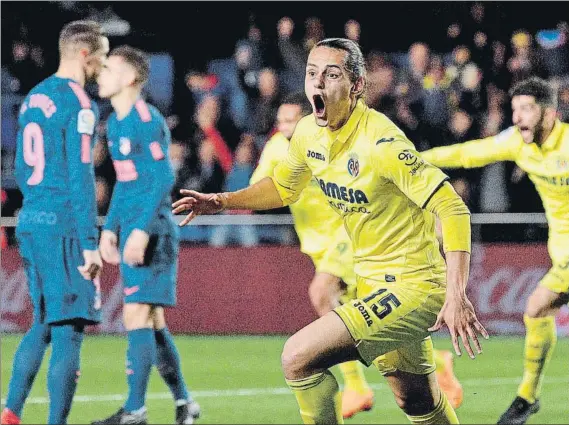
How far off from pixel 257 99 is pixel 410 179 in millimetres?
8720

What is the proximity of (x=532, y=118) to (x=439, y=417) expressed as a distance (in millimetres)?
3073

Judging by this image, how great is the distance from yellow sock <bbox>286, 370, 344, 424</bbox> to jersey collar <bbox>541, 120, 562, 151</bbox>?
3406 millimetres

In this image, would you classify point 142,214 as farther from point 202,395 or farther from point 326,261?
point 202,395

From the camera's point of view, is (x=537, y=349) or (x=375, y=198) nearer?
(x=375, y=198)

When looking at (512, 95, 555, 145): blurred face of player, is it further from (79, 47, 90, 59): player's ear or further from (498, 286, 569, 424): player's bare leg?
(79, 47, 90, 59): player's ear

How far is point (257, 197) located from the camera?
5.60 meters

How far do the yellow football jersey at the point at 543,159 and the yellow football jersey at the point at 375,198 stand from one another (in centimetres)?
266

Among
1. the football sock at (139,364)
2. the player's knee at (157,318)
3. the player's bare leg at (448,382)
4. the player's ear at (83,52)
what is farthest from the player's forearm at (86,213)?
the player's bare leg at (448,382)

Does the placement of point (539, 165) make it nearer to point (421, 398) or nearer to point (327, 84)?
point (421, 398)

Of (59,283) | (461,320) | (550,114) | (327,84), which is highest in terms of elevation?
(327,84)

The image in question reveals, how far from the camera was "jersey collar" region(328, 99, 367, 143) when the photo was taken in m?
5.16

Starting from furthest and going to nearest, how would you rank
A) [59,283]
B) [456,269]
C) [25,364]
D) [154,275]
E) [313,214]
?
1. [313,214]
2. [154,275]
3. [25,364]
4. [59,283]
5. [456,269]

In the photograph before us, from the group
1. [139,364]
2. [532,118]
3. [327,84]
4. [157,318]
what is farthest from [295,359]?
[532,118]

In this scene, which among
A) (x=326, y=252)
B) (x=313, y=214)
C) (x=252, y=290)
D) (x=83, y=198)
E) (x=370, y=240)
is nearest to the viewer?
(x=370, y=240)
